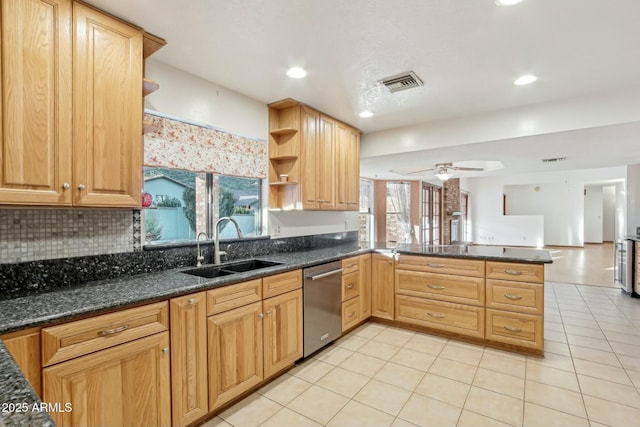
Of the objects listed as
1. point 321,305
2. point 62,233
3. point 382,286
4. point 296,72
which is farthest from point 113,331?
point 382,286

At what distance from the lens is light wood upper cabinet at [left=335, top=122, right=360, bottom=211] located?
3682 mm

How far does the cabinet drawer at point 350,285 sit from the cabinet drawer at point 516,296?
4.20 ft

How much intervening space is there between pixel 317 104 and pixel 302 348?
235cm

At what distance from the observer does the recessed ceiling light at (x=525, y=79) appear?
2.47 metres

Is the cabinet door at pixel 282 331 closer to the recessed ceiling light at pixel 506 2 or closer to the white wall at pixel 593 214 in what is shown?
the recessed ceiling light at pixel 506 2

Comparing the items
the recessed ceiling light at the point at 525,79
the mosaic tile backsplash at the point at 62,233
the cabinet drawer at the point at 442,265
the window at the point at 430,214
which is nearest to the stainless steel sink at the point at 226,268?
the mosaic tile backsplash at the point at 62,233

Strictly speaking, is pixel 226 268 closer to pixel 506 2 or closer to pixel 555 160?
pixel 506 2

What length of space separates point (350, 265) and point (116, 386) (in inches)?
86.9

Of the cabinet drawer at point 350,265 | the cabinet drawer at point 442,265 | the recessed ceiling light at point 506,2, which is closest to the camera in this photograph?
the recessed ceiling light at point 506,2

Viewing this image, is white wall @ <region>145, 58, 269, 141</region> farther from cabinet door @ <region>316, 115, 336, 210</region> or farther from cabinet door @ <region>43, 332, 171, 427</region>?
cabinet door @ <region>43, 332, 171, 427</region>

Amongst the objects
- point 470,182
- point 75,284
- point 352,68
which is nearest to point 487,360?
point 352,68

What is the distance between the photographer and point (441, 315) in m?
3.18

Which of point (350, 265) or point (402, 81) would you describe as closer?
point (402, 81)

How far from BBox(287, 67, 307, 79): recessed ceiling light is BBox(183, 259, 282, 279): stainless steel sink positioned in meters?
1.57
